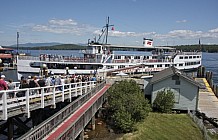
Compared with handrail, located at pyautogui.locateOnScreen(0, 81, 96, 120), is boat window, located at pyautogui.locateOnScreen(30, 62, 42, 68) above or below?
above

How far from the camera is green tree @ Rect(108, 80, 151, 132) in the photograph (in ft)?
62.4

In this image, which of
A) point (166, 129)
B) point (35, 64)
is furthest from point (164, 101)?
point (35, 64)

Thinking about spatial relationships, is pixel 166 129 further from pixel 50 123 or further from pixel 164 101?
pixel 50 123

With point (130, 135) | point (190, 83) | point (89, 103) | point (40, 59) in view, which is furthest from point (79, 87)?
point (40, 59)

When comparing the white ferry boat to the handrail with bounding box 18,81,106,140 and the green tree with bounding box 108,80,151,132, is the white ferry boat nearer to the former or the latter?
the green tree with bounding box 108,80,151,132

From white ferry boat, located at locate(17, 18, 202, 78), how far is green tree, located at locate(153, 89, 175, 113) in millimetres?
14485

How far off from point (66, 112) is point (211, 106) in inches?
823

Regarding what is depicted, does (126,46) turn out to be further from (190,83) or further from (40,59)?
(190,83)

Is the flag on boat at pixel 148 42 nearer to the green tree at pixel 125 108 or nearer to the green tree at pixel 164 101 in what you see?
the green tree at pixel 164 101

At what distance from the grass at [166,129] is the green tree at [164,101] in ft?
3.92

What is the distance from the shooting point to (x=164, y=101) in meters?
24.6

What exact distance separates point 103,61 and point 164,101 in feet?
60.6

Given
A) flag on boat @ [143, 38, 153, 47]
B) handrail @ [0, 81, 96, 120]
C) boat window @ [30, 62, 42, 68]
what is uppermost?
flag on boat @ [143, 38, 153, 47]

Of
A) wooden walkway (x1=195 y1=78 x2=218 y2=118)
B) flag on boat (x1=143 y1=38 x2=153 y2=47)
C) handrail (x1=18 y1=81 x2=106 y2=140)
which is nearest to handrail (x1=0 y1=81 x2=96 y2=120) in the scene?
handrail (x1=18 y1=81 x2=106 y2=140)
